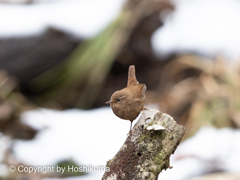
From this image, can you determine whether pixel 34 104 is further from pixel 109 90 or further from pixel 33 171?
pixel 33 171

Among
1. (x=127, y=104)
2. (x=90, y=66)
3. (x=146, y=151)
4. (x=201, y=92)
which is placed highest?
(x=90, y=66)

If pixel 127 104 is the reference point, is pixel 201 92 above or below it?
above

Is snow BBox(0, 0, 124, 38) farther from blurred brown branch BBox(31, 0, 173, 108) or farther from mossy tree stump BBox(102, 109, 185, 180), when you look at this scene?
mossy tree stump BBox(102, 109, 185, 180)

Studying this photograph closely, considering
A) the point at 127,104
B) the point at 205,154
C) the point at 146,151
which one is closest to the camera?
the point at 146,151

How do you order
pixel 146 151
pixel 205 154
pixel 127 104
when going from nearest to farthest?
1. pixel 146 151
2. pixel 127 104
3. pixel 205 154

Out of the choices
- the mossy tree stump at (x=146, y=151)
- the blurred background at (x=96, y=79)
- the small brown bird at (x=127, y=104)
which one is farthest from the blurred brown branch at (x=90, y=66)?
the mossy tree stump at (x=146, y=151)

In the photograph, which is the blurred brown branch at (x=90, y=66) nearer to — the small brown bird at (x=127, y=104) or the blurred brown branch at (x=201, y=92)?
the blurred brown branch at (x=201, y=92)

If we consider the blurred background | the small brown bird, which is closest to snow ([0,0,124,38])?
the blurred background

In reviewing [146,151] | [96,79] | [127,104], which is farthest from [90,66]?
[146,151]

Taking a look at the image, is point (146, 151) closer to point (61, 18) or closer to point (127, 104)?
point (127, 104)
